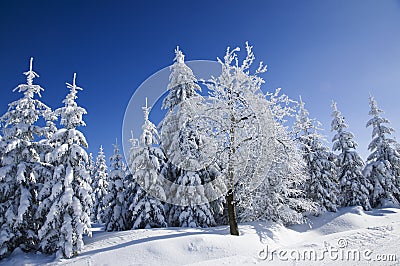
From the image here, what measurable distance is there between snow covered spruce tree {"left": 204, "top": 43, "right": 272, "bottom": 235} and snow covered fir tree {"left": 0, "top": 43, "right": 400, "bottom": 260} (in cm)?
6

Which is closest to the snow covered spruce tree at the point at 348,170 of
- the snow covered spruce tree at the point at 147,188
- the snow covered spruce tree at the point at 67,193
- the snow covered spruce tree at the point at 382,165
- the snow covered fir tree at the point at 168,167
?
the snow covered spruce tree at the point at 382,165

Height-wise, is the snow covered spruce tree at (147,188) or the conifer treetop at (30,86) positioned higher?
the conifer treetop at (30,86)

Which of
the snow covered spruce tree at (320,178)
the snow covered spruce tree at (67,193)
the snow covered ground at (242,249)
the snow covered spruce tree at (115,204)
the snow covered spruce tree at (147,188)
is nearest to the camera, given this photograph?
the snow covered ground at (242,249)

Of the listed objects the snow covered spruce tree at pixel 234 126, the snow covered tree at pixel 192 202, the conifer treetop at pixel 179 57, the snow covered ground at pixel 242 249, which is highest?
the conifer treetop at pixel 179 57

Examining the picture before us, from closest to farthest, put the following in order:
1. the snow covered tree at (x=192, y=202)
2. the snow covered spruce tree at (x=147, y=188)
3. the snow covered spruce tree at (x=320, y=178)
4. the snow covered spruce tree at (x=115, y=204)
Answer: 1. the snow covered tree at (x=192, y=202)
2. the snow covered spruce tree at (x=147, y=188)
3. the snow covered spruce tree at (x=115, y=204)
4. the snow covered spruce tree at (x=320, y=178)

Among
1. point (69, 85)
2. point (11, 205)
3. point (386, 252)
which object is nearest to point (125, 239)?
point (11, 205)

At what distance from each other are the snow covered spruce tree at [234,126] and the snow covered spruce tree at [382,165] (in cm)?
2056

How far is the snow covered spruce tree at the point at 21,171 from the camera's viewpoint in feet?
45.1

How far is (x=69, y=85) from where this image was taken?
1587 cm

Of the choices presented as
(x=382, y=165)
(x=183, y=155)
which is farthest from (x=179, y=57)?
(x=382, y=165)

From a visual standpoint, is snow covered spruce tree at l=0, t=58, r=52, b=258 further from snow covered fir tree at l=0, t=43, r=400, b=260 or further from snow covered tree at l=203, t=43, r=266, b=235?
snow covered tree at l=203, t=43, r=266, b=235

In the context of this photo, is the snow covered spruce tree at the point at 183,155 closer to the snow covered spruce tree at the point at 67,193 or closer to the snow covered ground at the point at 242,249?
the snow covered ground at the point at 242,249

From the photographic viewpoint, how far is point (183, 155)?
19.4 m

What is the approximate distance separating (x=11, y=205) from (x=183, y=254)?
10156 mm
